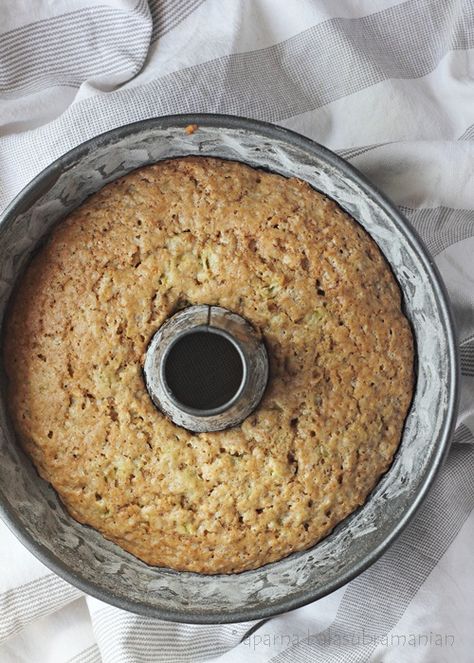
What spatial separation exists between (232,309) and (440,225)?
63 cm

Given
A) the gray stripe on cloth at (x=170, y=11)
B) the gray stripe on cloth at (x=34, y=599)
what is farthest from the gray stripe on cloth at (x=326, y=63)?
the gray stripe on cloth at (x=34, y=599)

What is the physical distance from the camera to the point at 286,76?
6.15 feet

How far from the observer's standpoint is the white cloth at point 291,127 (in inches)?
71.2

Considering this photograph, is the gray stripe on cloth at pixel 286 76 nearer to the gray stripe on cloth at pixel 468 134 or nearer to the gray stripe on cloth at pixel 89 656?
the gray stripe on cloth at pixel 468 134

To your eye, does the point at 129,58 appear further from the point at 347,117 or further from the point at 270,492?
the point at 270,492

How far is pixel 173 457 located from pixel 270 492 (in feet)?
0.60

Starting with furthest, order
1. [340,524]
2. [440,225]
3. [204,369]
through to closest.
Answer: [440,225] → [340,524] → [204,369]

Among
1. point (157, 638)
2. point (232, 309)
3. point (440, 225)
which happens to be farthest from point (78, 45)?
point (157, 638)

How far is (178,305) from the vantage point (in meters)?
1.51

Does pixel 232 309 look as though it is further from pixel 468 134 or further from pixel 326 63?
pixel 468 134

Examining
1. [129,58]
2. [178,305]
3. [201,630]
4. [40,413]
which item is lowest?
[201,630]

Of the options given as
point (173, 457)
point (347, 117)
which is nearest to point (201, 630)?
point (173, 457)

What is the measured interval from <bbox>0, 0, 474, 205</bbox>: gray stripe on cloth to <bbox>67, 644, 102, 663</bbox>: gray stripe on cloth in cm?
100

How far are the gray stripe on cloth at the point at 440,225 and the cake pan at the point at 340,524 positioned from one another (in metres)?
0.32
